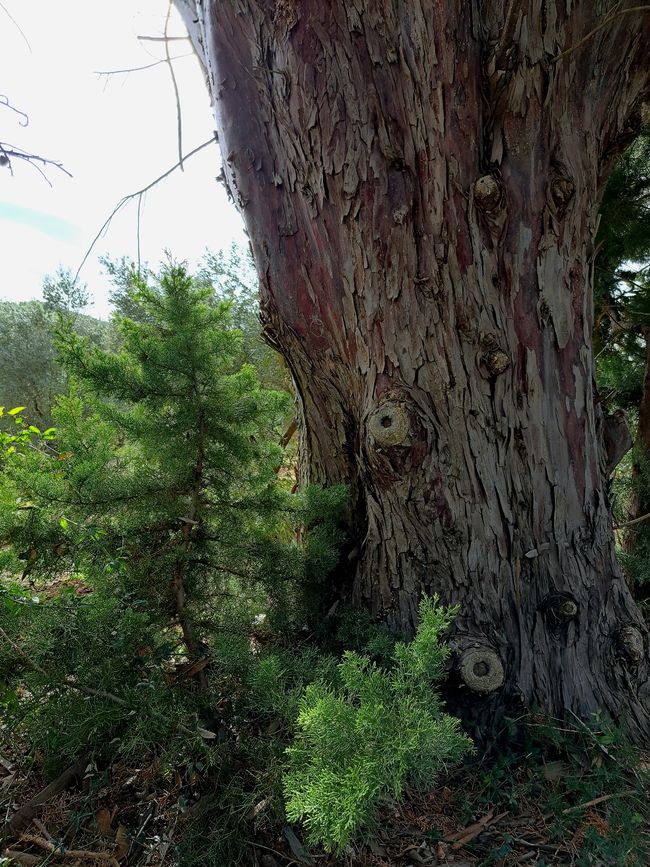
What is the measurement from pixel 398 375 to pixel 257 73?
1408mm

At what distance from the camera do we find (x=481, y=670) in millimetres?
1989

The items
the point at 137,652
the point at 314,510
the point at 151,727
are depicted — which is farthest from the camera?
the point at 314,510

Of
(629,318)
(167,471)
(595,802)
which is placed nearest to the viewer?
(595,802)

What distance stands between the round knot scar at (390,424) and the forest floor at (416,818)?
1272 mm

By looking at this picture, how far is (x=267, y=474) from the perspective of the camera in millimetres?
2264

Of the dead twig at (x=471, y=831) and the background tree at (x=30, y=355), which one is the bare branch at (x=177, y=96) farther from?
the background tree at (x=30, y=355)

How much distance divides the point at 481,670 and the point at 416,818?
586 millimetres

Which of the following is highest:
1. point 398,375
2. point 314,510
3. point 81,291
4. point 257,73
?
point 81,291

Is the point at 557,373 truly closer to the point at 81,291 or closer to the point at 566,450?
the point at 566,450

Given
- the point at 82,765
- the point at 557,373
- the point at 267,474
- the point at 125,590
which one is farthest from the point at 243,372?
the point at 82,765

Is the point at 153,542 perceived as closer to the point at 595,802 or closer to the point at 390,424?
the point at 390,424

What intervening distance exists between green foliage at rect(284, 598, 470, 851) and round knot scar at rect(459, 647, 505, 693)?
65 cm

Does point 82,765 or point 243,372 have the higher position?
point 243,372

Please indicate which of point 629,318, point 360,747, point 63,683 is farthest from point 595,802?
point 629,318
